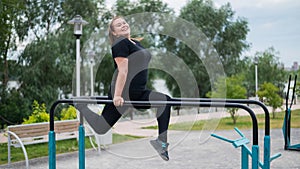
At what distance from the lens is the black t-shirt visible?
329cm

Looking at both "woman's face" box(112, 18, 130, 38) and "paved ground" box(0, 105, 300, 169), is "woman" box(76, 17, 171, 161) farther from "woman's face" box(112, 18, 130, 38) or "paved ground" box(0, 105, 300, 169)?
"paved ground" box(0, 105, 300, 169)

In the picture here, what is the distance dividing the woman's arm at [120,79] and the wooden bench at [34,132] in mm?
2810

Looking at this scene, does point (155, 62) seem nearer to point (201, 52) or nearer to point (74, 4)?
point (201, 52)

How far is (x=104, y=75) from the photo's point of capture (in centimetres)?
1412

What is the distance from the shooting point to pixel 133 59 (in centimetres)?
330

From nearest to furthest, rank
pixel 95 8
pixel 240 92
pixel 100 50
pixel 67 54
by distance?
pixel 100 50, pixel 240 92, pixel 67 54, pixel 95 8

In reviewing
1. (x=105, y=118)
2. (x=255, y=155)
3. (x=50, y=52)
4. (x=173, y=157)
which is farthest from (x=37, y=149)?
(x=50, y=52)

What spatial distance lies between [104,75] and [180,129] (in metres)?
8.45

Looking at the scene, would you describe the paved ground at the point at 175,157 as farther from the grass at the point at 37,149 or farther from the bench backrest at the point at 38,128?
the bench backrest at the point at 38,128

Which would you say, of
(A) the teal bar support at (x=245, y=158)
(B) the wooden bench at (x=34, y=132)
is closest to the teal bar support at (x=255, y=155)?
(A) the teal bar support at (x=245, y=158)

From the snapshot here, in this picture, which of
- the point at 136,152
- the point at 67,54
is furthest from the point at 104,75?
the point at 136,152

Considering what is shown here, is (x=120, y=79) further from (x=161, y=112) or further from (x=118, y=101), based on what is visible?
(x=161, y=112)

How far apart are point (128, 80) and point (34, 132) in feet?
11.7

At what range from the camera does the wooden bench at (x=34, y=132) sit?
6.00 m
